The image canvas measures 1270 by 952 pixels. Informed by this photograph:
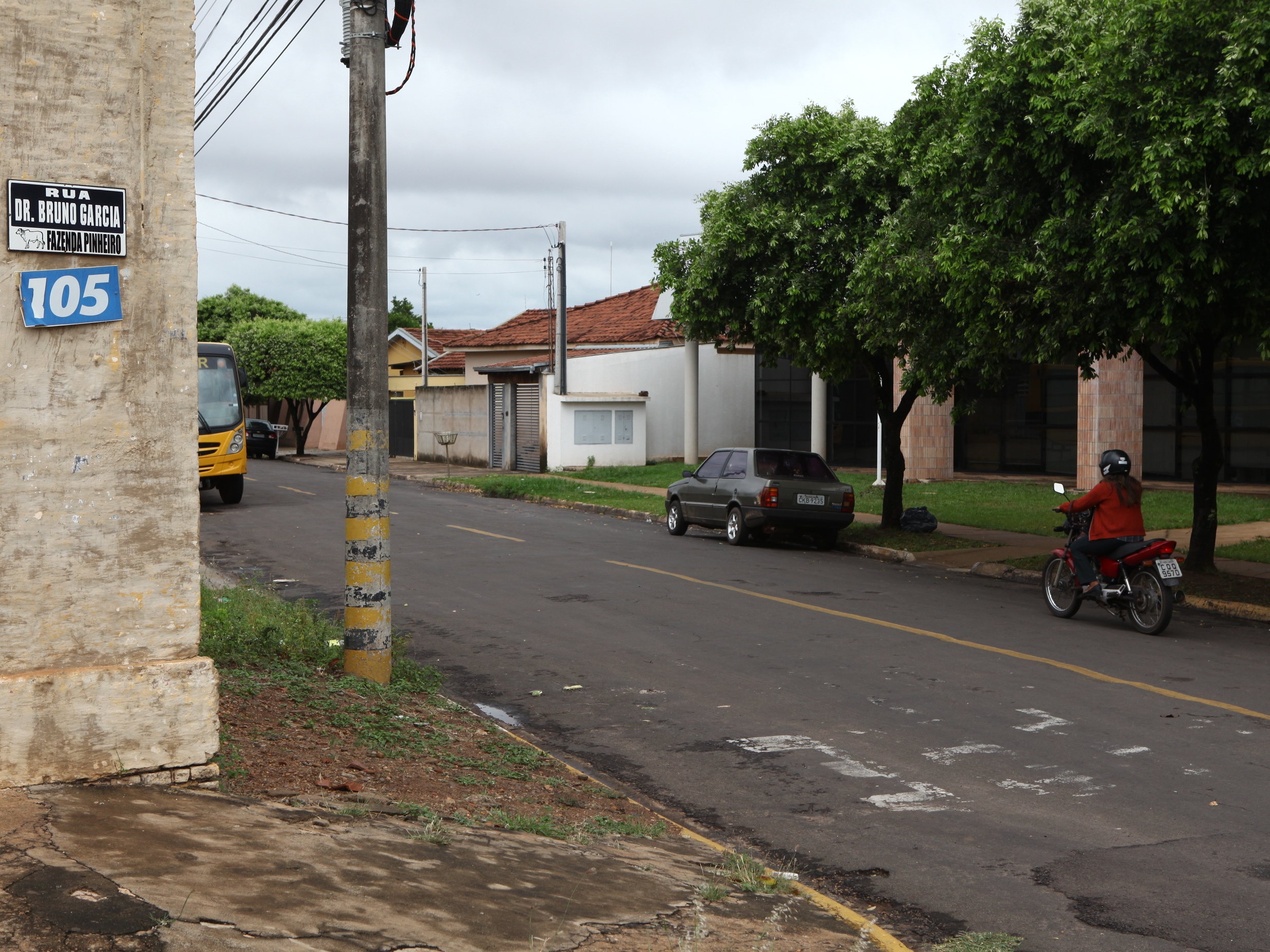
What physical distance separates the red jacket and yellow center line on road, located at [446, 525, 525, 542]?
8.77m

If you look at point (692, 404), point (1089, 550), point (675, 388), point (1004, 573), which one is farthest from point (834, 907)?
point (675, 388)

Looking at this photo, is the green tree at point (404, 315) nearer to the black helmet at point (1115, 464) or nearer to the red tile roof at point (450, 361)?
the red tile roof at point (450, 361)

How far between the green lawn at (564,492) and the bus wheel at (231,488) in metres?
6.21

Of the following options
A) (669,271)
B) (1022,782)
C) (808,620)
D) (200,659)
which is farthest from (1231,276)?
(669,271)

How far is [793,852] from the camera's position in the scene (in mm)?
5773

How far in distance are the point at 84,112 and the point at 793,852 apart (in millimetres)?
4531

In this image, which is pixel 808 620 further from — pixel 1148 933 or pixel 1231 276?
pixel 1148 933

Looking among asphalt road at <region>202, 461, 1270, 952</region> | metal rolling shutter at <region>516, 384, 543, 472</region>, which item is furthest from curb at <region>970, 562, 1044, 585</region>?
metal rolling shutter at <region>516, 384, 543, 472</region>

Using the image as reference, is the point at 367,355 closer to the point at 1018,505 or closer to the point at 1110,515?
the point at 1110,515

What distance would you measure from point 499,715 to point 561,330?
85.1 feet

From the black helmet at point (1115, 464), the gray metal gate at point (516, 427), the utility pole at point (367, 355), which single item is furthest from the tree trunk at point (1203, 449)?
the gray metal gate at point (516, 427)

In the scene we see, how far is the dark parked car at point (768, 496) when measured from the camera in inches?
713

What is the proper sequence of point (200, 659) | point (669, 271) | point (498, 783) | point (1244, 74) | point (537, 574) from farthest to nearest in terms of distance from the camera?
point (669, 271)
point (537, 574)
point (1244, 74)
point (498, 783)
point (200, 659)

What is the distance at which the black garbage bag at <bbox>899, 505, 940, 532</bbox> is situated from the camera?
762 inches
